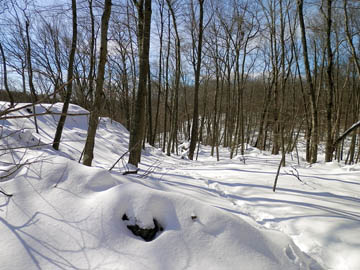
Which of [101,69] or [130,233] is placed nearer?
[130,233]

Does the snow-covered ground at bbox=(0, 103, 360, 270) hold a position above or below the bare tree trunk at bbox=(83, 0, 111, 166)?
below

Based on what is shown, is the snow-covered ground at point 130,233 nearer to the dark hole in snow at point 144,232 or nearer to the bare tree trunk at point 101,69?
the dark hole in snow at point 144,232

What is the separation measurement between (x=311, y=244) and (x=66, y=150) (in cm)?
767

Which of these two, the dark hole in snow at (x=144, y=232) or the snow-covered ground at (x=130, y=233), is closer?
the snow-covered ground at (x=130, y=233)

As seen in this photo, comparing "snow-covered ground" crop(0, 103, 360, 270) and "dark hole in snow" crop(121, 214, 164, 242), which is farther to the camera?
"dark hole in snow" crop(121, 214, 164, 242)

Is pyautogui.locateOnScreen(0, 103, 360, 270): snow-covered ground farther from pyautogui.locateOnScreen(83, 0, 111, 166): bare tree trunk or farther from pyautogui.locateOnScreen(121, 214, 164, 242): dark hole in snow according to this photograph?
pyautogui.locateOnScreen(83, 0, 111, 166): bare tree trunk

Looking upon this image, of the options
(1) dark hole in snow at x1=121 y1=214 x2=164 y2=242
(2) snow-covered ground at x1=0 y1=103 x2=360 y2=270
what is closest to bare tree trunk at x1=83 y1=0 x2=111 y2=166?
(2) snow-covered ground at x1=0 y1=103 x2=360 y2=270

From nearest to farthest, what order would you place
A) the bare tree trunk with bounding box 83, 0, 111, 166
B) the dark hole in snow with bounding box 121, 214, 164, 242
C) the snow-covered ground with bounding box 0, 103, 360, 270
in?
1. the snow-covered ground with bounding box 0, 103, 360, 270
2. the dark hole in snow with bounding box 121, 214, 164, 242
3. the bare tree trunk with bounding box 83, 0, 111, 166

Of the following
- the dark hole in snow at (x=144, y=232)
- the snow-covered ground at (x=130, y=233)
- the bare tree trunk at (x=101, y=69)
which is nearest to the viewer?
the snow-covered ground at (x=130, y=233)

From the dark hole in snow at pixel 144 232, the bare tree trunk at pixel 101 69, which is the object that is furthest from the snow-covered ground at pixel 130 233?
the bare tree trunk at pixel 101 69

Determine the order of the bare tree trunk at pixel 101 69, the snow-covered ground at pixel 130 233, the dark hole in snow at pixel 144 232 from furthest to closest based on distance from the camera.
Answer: the bare tree trunk at pixel 101 69 < the dark hole in snow at pixel 144 232 < the snow-covered ground at pixel 130 233

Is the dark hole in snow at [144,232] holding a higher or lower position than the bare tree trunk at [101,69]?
lower

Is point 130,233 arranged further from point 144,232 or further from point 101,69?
point 101,69

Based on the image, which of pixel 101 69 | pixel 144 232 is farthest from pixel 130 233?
pixel 101 69
